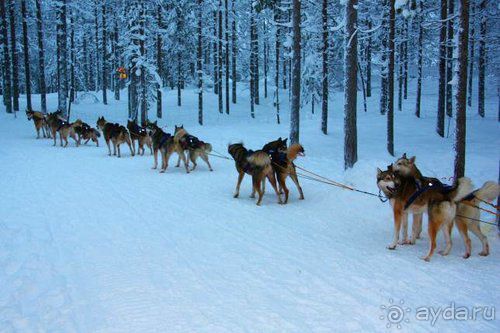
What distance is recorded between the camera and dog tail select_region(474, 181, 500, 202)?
18.1 feet

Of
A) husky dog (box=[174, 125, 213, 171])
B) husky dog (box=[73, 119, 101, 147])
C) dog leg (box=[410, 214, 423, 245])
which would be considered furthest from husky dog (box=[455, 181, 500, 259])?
husky dog (box=[73, 119, 101, 147])

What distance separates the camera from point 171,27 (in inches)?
1258

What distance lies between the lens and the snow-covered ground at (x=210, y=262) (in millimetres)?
4098

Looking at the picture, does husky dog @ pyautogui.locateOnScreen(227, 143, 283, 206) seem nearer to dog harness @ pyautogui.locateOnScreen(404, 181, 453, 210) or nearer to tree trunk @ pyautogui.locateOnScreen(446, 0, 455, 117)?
dog harness @ pyautogui.locateOnScreen(404, 181, 453, 210)

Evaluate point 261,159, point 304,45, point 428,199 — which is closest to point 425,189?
point 428,199

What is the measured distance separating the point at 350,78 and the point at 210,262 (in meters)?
7.88

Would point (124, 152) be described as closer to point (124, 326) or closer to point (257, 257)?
point (257, 257)

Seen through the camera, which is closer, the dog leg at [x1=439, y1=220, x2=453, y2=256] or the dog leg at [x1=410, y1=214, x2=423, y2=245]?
the dog leg at [x1=439, y1=220, x2=453, y2=256]

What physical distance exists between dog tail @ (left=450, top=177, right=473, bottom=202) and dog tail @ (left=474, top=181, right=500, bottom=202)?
0.50ft

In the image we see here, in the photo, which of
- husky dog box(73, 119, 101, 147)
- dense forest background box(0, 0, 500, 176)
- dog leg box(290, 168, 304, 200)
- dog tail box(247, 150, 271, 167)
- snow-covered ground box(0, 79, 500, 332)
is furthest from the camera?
husky dog box(73, 119, 101, 147)

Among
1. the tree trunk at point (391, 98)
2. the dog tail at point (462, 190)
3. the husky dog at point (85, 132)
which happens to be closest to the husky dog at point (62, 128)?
the husky dog at point (85, 132)

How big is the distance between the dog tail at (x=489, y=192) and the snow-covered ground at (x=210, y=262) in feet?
→ 2.90

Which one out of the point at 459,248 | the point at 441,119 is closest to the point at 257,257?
the point at 459,248

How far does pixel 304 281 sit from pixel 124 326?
7.06 feet
